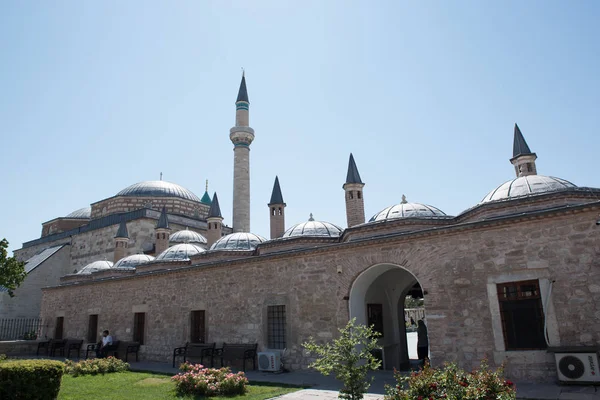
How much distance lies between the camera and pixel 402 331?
1317 centimetres

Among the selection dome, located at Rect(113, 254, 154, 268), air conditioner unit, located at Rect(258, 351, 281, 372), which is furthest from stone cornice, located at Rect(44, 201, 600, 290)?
dome, located at Rect(113, 254, 154, 268)

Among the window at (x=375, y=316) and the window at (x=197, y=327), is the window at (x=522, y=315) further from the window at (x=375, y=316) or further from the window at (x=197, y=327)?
the window at (x=197, y=327)

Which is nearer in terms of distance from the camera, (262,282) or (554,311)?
(554,311)

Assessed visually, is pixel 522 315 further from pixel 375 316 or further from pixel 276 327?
pixel 276 327

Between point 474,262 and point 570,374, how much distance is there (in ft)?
8.23

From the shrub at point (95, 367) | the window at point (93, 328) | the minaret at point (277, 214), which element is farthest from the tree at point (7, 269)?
the minaret at point (277, 214)

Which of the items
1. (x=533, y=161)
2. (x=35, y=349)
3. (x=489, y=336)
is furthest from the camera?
(x=35, y=349)

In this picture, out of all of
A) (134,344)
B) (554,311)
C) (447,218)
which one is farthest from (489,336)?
(134,344)

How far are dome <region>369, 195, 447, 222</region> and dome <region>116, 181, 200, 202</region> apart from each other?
72.0 feet

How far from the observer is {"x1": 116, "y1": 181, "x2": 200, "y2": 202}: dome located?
31266mm

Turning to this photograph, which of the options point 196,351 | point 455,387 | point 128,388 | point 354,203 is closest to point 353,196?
point 354,203

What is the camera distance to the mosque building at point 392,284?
811 centimetres

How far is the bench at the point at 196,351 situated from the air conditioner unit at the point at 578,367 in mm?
8604

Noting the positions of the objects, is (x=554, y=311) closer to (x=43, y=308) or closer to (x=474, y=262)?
(x=474, y=262)
